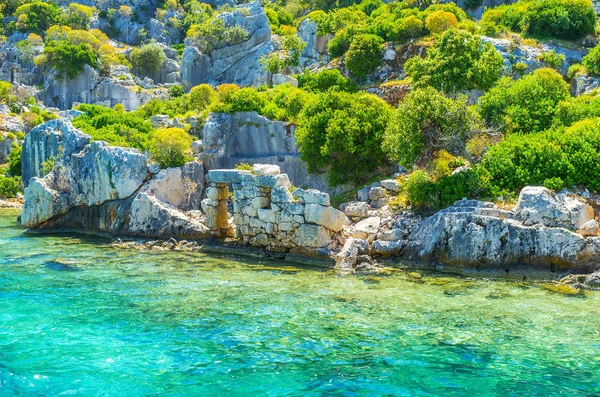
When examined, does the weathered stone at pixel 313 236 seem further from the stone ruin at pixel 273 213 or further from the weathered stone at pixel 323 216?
the weathered stone at pixel 323 216

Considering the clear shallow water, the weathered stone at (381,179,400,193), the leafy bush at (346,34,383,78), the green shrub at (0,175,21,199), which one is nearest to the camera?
the clear shallow water

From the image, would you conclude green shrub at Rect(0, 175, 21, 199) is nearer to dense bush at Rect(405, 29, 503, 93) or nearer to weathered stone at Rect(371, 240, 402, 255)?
dense bush at Rect(405, 29, 503, 93)

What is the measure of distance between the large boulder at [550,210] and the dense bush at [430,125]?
362 cm

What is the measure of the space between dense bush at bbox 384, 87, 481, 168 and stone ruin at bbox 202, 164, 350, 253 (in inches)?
154

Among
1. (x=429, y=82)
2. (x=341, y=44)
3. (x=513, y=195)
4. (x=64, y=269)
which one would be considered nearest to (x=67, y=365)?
(x=64, y=269)

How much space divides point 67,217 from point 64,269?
1031cm

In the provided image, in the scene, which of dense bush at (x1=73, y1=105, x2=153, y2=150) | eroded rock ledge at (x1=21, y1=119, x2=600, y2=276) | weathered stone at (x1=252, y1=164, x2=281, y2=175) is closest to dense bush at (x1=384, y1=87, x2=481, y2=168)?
eroded rock ledge at (x1=21, y1=119, x2=600, y2=276)

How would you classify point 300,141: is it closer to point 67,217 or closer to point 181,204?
point 181,204

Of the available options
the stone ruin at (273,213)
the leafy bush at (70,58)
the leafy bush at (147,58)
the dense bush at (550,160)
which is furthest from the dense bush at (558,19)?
the leafy bush at (147,58)

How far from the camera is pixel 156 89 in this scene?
206ft

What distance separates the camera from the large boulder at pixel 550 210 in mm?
18875

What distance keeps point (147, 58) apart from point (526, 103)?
5658cm

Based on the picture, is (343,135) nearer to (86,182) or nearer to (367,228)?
(367,228)

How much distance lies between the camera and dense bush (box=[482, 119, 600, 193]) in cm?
2056
